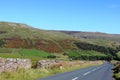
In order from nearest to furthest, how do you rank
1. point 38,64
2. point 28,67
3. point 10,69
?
1. point 10,69
2. point 28,67
3. point 38,64

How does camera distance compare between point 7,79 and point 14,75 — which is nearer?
point 7,79

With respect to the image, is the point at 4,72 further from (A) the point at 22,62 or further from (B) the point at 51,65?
(B) the point at 51,65

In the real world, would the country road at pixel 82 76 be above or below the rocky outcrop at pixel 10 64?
below

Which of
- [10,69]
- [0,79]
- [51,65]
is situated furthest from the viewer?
[51,65]

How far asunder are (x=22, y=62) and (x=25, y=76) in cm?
582

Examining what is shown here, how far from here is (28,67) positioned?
39094 mm

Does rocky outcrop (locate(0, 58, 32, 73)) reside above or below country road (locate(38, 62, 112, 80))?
above

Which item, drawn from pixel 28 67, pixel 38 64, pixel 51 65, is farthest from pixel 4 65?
pixel 51 65

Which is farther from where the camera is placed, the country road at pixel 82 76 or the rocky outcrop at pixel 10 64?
the country road at pixel 82 76

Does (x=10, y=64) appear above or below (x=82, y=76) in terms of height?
above

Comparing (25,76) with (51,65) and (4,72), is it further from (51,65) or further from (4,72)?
(51,65)

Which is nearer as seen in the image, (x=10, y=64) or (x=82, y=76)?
(x=10, y=64)

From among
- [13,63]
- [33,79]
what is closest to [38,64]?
[13,63]

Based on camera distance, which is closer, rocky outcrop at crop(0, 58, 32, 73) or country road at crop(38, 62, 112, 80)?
rocky outcrop at crop(0, 58, 32, 73)
